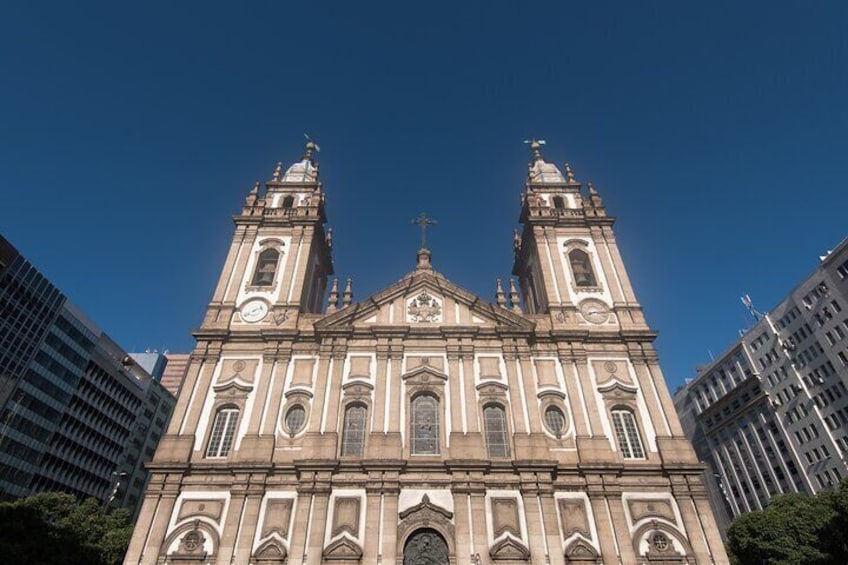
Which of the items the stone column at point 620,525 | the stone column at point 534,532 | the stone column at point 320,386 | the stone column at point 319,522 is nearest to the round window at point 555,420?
the stone column at point 620,525

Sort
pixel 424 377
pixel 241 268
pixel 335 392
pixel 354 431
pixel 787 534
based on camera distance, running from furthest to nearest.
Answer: pixel 241 268 < pixel 424 377 < pixel 335 392 < pixel 787 534 < pixel 354 431

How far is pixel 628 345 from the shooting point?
89.5 ft

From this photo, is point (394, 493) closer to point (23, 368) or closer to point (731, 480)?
point (23, 368)

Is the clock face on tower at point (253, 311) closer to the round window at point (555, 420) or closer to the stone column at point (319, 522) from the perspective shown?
the stone column at point (319, 522)

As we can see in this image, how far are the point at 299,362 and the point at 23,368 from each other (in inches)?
1126

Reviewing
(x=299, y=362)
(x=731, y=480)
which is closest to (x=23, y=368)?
(x=299, y=362)

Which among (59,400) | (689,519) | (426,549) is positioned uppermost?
(59,400)

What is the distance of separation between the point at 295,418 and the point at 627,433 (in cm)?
1498

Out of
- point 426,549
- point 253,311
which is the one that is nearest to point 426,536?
point 426,549

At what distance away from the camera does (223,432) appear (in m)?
24.4

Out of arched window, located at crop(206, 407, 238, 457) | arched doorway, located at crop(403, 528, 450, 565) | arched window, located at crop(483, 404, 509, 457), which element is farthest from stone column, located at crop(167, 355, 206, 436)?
arched window, located at crop(483, 404, 509, 457)

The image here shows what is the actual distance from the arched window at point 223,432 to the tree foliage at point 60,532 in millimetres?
5440

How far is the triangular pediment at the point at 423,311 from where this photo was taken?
2767cm

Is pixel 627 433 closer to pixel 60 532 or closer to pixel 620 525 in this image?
pixel 620 525
